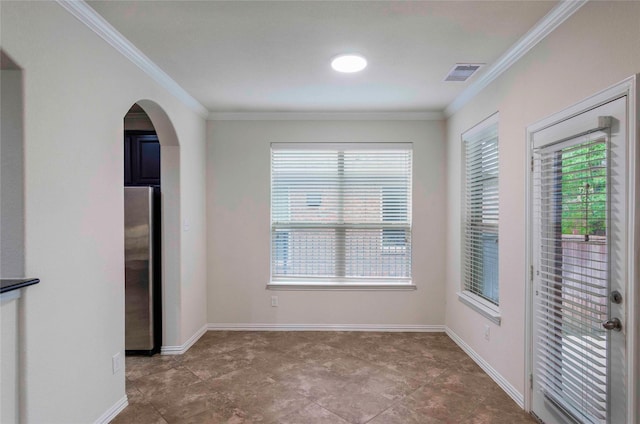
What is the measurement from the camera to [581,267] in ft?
6.09

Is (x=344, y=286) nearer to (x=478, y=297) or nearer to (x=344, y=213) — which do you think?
(x=344, y=213)

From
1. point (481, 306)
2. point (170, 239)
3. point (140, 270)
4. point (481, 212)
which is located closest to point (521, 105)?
point (481, 212)

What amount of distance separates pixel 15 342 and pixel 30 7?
1.60 meters

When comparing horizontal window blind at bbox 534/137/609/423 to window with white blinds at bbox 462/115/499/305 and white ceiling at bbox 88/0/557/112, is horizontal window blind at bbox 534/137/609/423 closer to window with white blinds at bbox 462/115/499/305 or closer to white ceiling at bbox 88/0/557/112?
window with white blinds at bbox 462/115/499/305

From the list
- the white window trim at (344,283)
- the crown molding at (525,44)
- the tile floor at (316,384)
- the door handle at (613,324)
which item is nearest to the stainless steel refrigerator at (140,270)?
the tile floor at (316,384)

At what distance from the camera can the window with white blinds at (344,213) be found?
13.7 ft

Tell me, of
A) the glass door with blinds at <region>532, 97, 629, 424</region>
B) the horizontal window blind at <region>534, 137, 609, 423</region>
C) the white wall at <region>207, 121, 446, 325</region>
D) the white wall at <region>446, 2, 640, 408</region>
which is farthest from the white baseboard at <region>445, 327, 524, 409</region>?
the white wall at <region>207, 121, 446, 325</region>

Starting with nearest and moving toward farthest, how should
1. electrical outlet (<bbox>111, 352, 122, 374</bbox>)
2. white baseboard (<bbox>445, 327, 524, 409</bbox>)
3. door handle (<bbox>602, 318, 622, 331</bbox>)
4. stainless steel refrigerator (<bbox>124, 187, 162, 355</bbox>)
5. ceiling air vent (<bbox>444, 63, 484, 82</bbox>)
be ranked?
door handle (<bbox>602, 318, 622, 331</bbox>)
electrical outlet (<bbox>111, 352, 122, 374</bbox>)
white baseboard (<bbox>445, 327, 524, 409</bbox>)
ceiling air vent (<bbox>444, 63, 484, 82</bbox>)
stainless steel refrigerator (<bbox>124, 187, 162, 355</bbox>)

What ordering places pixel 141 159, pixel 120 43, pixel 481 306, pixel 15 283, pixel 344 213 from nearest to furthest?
pixel 15 283
pixel 120 43
pixel 481 306
pixel 141 159
pixel 344 213

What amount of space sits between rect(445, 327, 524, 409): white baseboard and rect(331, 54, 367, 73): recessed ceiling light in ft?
8.98

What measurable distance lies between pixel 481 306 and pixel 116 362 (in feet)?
9.73

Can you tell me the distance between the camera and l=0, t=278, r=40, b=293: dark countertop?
4.89 feet

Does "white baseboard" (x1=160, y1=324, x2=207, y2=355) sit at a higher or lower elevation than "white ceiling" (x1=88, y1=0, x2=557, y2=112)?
lower

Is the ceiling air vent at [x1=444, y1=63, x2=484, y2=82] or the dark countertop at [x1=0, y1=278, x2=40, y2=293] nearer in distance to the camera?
the dark countertop at [x1=0, y1=278, x2=40, y2=293]
